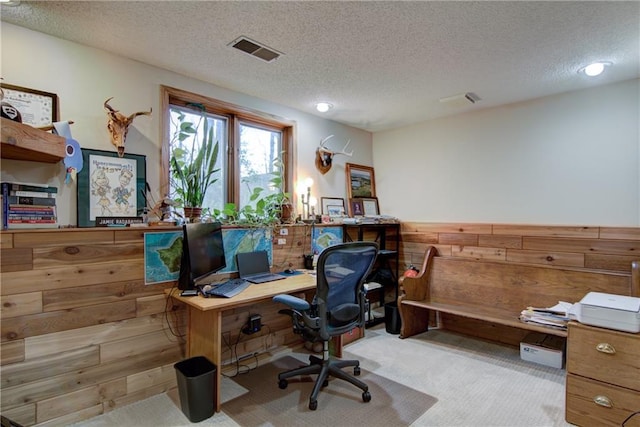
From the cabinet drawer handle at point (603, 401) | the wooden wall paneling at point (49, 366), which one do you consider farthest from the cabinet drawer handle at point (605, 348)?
the wooden wall paneling at point (49, 366)

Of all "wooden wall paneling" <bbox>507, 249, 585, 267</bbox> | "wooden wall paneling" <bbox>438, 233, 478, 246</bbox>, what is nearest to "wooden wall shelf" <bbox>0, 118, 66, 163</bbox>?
"wooden wall paneling" <bbox>438, 233, 478, 246</bbox>

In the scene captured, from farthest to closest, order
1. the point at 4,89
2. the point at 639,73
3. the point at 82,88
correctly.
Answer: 1. the point at 639,73
2. the point at 82,88
3. the point at 4,89

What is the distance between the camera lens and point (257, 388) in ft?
7.99

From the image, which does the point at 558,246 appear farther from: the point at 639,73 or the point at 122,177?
the point at 122,177

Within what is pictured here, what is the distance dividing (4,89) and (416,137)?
12.7ft

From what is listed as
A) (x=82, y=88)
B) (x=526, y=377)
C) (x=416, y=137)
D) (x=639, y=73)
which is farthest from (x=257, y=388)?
(x=639, y=73)

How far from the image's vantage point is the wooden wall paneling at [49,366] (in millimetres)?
1844

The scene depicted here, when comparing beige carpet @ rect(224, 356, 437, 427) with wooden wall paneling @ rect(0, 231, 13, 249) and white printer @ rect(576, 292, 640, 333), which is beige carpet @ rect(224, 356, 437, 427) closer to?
white printer @ rect(576, 292, 640, 333)

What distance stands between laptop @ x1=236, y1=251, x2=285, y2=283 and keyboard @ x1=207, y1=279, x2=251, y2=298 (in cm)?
15

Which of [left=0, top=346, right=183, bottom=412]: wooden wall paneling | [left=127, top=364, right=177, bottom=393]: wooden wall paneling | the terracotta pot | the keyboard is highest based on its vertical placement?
the terracotta pot

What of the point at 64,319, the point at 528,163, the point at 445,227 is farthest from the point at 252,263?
the point at 528,163

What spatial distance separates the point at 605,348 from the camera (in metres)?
1.91

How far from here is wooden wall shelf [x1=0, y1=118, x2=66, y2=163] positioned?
1.57 metres

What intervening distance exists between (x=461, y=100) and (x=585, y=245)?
5.75ft
